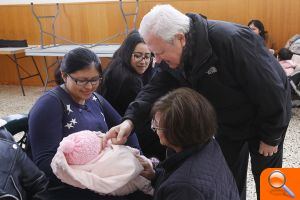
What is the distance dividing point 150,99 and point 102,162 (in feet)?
1.67

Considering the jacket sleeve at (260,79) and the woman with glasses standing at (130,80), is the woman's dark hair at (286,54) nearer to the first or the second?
the woman with glasses standing at (130,80)

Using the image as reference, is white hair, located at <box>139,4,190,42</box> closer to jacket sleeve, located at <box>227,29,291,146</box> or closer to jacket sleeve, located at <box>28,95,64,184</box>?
jacket sleeve, located at <box>227,29,291,146</box>

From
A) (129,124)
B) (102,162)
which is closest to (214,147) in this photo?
(102,162)

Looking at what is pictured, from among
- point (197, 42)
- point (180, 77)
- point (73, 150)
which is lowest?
point (73, 150)

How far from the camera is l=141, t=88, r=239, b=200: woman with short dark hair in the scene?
973mm

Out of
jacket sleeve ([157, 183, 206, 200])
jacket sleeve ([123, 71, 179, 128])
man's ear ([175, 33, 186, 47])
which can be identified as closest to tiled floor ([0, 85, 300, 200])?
jacket sleeve ([123, 71, 179, 128])

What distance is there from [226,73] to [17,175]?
2.89 ft

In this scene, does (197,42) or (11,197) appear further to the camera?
(197,42)

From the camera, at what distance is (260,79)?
4.49 ft

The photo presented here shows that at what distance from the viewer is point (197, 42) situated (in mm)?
1369

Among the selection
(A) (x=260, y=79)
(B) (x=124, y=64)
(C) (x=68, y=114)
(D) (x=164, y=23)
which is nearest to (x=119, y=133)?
(C) (x=68, y=114)

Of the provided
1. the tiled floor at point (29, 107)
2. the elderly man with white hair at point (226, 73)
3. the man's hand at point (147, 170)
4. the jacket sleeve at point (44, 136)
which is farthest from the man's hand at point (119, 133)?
the tiled floor at point (29, 107)

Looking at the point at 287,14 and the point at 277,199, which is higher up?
the point at 287,14

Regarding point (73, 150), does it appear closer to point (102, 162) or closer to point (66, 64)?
point (102, 162)
